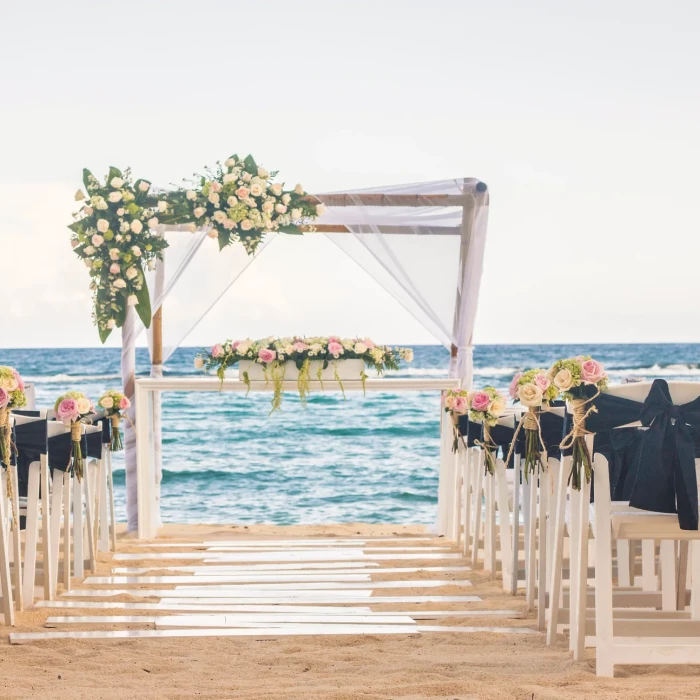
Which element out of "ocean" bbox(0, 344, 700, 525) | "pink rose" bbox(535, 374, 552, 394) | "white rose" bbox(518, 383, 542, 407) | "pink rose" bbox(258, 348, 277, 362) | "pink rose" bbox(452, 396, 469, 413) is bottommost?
"ocean" bbox(0, 344, 700, 525)

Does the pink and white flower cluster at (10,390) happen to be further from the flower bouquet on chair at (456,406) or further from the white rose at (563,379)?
the flower bouquet on chair at (456,406)

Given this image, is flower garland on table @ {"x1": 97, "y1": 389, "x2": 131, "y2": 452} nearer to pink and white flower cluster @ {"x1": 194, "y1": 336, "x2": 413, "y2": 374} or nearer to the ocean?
pink and white flower cluster @ {"x1": 194, "y1": 336, "x2": 413, "y2": 374}

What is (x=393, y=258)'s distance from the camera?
5980 mm

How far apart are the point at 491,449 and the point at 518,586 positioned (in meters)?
0.66

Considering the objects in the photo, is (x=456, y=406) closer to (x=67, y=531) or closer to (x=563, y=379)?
(x=67, y=531)

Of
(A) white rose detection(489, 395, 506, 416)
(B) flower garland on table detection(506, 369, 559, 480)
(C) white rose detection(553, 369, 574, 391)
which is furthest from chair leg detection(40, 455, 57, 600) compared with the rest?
(C) white rose detection(553, 369, 574, 391)

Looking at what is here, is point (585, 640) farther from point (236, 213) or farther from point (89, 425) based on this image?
point (236, 213)

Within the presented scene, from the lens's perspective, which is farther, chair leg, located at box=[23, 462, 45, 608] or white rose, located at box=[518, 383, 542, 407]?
chair leg, located at box=[23, 462, 45, 608]

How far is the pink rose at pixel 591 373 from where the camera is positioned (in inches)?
113

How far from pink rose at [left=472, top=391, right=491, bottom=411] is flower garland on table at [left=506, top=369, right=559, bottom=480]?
0.58 meters

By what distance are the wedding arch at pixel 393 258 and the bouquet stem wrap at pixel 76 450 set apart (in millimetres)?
1492

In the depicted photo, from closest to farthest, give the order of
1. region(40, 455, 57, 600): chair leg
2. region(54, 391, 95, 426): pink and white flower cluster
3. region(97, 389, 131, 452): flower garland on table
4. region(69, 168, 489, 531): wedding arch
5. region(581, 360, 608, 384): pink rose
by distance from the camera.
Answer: region(581, 360, 608, 384): pink rose, region(40, 455, 57, 600): chair leg, region(54, 391, 95, 426): pink and white flower cluster, region(97, 389, 131, 452): flower garland on table, region(69, 168, 489, 531): wedding arch

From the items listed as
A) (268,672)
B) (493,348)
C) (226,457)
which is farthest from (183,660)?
(493,348)

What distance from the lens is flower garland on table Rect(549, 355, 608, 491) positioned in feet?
9.49
